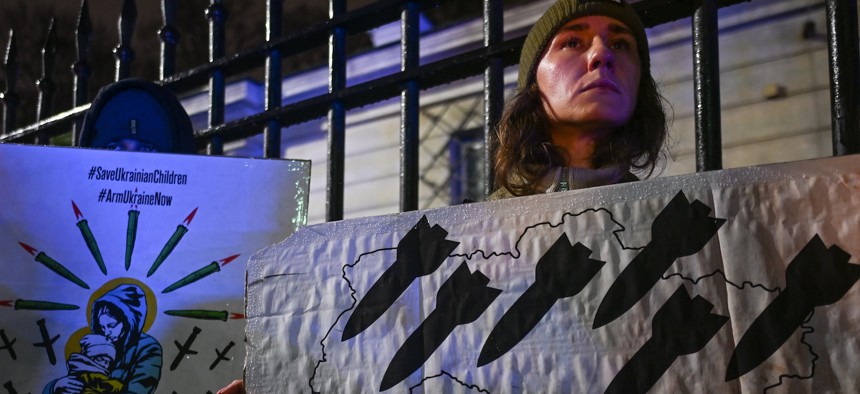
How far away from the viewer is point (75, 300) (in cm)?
172

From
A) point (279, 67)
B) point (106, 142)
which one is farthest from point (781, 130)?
point (106, 142)

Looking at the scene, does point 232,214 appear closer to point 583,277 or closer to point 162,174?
point 162,174

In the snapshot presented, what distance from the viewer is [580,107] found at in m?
1.52

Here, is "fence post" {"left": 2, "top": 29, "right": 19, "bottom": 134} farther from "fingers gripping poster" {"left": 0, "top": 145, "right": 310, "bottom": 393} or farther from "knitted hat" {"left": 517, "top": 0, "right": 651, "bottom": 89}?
"knitted hat" {"left": 517, "top": 0, "right": 651, "bottom": 89}

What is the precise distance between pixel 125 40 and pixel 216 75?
538mm

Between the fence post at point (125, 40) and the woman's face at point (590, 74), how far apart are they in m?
1.65

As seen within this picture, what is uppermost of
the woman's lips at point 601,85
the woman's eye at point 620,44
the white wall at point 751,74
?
the white wall at point 751,74

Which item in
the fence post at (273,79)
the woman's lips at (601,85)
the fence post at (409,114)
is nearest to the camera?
the woman's lips at (601,85)

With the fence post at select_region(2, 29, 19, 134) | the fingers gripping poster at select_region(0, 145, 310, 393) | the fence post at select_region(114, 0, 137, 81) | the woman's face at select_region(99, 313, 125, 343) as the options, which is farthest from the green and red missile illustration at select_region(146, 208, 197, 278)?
the fence post at select_region(2, 29, 19, 134)

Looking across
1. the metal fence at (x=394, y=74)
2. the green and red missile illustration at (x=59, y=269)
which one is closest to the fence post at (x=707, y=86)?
the metal fence at (x=394, y=74)

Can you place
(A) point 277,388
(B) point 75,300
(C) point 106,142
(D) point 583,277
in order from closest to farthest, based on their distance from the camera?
(D) point 583,277
(A) point 277,388
(B) point 75,300
(C) point 106,142

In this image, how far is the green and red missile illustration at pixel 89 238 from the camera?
5.73 ft

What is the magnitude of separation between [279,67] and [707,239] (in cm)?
151

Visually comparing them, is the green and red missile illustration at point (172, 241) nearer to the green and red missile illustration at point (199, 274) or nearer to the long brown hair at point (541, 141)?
the green and red missile illustration at point (199, 274)
